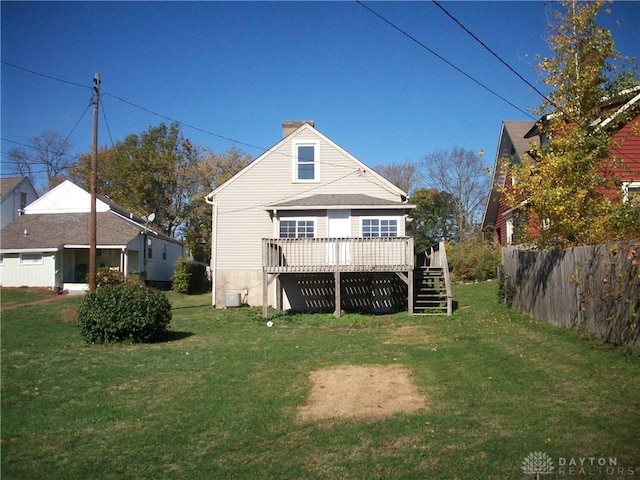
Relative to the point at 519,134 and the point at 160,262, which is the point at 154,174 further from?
the point at 519,134

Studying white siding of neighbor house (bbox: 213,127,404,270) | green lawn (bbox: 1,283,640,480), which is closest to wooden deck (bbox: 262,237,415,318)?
white siding of neighbor house (bbox: 213,127,404,270)

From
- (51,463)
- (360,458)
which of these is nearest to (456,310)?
(360,458)

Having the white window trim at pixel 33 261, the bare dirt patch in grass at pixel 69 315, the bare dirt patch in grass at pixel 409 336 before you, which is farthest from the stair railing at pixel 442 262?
the white window trim at pixel 33 261

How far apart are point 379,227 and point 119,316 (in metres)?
10.8

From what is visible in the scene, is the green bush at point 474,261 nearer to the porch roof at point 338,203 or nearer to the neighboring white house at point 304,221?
the neighboring white house at point 304,221

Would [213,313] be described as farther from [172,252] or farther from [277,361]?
[172,252]

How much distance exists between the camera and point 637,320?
29.6ft

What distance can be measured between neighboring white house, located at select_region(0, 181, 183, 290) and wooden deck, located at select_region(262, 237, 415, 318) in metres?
13.3

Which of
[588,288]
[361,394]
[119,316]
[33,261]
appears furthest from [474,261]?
[33,261]

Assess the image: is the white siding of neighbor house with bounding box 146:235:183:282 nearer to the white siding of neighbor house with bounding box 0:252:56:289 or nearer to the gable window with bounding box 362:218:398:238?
the white siding of neighbor house with bounding box 0:252:56:289

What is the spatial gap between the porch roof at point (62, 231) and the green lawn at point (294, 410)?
17.3 meters

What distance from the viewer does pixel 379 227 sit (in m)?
20.8

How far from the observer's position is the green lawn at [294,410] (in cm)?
533

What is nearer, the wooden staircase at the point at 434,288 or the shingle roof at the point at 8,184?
the wooden staircase at the point at 434,288
